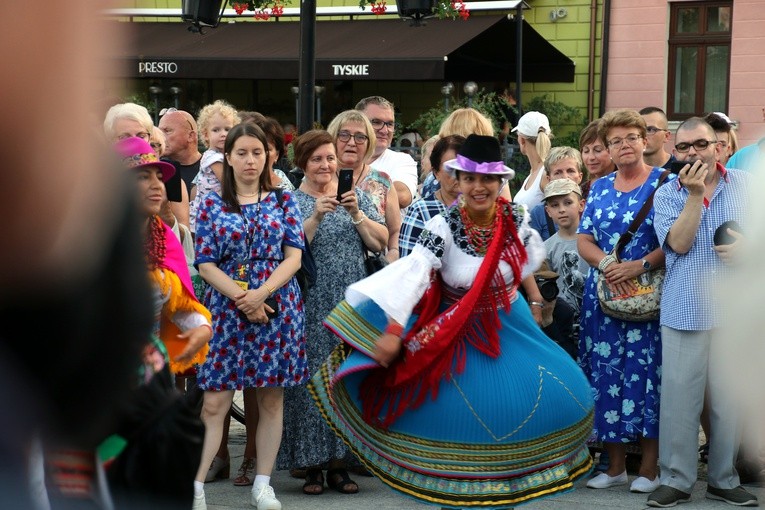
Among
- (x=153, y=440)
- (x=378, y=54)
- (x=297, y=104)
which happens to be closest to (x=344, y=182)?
(x=297, y=104)

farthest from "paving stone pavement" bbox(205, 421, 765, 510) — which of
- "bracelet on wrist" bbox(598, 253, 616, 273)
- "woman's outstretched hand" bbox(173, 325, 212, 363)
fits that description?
"woman's outstretched hand" bbox(173, 325, 212, 363)

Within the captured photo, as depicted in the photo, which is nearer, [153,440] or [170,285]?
[153,440]

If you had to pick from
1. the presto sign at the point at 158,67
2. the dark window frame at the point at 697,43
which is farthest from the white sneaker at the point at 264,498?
the presto sign at the point at 158,67

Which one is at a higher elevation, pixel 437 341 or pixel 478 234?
pixel 478 234

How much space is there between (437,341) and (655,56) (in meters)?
13.9

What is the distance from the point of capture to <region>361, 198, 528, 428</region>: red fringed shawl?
16.2 feet

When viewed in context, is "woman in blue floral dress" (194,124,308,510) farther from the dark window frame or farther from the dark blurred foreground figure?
the dark window frame

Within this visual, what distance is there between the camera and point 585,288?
22.2ft

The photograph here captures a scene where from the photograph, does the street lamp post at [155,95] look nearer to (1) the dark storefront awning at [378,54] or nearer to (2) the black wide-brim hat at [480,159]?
(1) the dark storefront awning at [378,54]

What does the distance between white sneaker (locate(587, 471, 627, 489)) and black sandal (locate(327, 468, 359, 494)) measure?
134 cm

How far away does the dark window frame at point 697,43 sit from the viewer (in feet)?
57.6

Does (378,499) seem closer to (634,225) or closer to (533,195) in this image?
(634,225)

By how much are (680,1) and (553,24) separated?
6.45ft

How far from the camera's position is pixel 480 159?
5258mm
